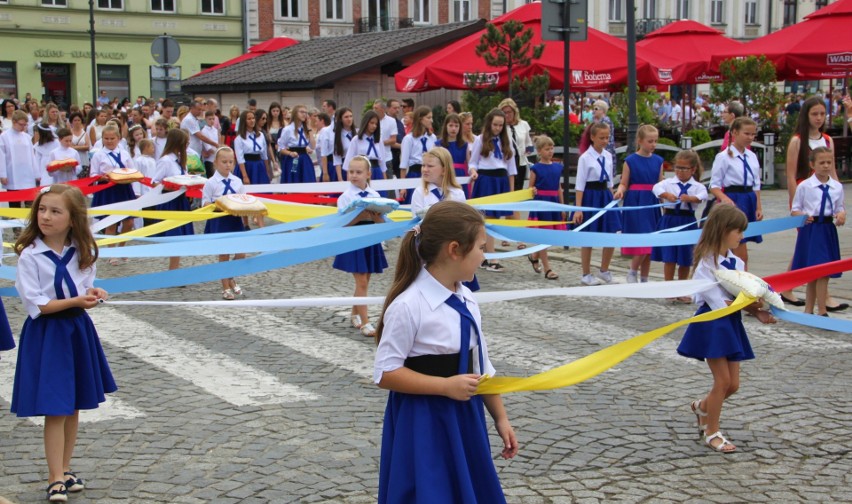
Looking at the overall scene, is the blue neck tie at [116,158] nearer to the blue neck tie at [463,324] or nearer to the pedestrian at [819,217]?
the pedestrian at [819,217]

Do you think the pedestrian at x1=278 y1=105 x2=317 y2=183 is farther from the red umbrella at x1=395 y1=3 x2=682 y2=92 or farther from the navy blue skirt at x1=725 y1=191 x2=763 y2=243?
the navy blue skirt at x1=725 y1=191 x2=763 y2=243

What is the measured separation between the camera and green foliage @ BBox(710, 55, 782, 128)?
73.1 ft

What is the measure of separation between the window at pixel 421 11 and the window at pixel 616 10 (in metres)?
10.6

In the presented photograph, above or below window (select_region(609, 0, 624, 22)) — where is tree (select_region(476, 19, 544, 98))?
below

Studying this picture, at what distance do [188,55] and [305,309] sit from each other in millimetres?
41796

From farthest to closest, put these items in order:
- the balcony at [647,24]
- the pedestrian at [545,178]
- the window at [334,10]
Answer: the balcony at [647,24] → the window at [334,10] → the pedestrian at [545,178]

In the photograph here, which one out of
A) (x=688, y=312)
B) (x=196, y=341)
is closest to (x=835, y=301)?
(x=688, y=312)

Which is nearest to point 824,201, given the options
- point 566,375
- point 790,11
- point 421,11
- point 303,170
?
point 566,375

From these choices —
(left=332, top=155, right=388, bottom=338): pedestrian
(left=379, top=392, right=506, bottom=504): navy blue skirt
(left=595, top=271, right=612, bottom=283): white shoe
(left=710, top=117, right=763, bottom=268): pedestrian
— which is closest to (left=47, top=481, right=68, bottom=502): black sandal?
(left=379, top=392, right=506, bottom=504): navy blue skirt

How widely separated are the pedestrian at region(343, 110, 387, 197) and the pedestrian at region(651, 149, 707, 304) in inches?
205

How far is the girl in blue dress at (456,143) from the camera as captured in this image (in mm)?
13953

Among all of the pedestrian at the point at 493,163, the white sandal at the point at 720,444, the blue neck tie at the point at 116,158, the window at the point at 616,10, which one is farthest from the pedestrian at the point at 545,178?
the window at the point at 616,10

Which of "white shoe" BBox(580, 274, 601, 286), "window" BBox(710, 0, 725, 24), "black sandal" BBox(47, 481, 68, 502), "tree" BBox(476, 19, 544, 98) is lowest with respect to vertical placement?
"black sandal" BBox(47, 481, 68, 502)

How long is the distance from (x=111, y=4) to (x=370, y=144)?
120 feet
